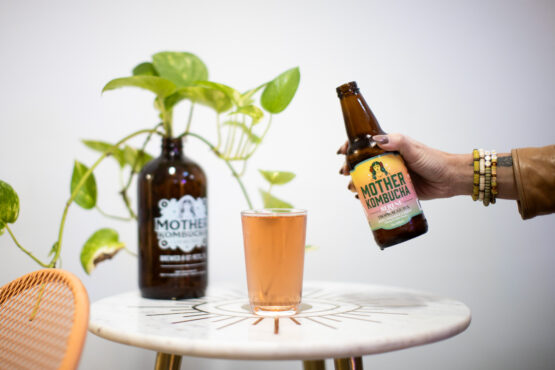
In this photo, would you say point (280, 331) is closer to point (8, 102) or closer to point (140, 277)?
point (140, 277)

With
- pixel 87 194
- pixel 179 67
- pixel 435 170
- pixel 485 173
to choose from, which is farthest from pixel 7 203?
pixel 485 173

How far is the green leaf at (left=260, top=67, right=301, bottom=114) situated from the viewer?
898mm

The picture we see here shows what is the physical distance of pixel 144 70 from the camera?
103 cm

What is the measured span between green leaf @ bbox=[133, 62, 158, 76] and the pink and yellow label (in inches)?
21.7

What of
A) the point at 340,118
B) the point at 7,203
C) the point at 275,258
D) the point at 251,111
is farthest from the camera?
the point at 340,118

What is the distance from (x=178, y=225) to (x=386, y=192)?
1.30 feet

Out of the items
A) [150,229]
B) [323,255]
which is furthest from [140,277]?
[323,255]

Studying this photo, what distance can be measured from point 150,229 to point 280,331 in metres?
0.40

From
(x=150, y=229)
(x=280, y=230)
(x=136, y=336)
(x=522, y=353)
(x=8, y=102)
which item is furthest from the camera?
(x=522, y=353)

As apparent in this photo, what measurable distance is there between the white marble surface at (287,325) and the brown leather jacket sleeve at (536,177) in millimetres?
286

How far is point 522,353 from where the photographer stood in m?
1.38

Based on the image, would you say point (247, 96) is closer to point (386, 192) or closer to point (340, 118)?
point (386, 192)

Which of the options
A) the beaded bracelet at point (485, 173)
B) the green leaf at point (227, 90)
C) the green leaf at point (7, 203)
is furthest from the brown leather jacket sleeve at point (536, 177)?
the green leaf at point (7, 203)

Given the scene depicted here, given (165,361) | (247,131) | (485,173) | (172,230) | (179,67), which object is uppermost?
(179,67)
